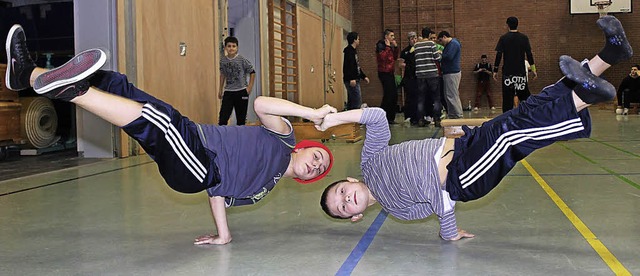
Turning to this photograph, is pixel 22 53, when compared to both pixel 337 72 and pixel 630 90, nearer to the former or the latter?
pixel 630 90

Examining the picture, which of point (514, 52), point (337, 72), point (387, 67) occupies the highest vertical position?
point (337, 72)

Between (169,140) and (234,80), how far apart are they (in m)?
5.10

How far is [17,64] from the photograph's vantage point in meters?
2.44

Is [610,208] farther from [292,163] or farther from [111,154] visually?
[111,154]

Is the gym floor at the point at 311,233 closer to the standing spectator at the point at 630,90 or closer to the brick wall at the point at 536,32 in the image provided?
the standing spectator at the point at 630,90

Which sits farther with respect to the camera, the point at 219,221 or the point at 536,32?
the point at 536,32

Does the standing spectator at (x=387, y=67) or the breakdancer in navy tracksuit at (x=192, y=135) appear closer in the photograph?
the breakdancer in navy tracksuit at (x=192, y=135)

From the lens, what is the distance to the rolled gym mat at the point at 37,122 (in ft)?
22.1

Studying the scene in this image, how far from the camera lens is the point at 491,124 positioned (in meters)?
2.43

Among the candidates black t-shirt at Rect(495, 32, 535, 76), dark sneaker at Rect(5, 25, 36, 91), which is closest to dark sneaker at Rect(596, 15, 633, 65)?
dark sneaker at Rect(5, 25, 36, 91)

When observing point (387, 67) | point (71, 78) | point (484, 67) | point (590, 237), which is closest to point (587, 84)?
point (590, 237)

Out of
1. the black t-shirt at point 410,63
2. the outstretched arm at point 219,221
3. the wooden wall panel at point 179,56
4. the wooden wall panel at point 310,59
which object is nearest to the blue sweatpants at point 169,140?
the outstretched arm at point 219,221

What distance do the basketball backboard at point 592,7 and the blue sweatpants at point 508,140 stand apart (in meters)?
15.4

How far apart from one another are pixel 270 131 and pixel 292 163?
17 cm
